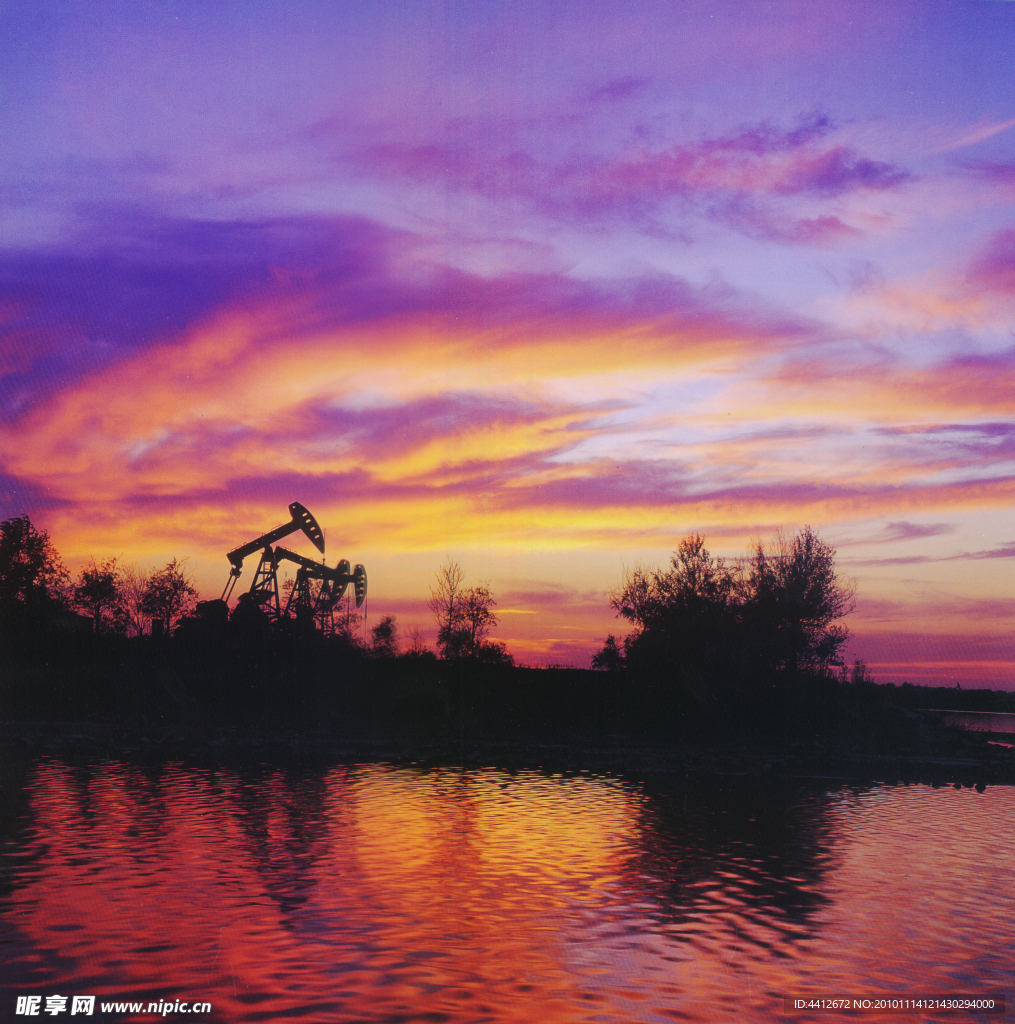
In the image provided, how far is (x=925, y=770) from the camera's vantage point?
168 ft

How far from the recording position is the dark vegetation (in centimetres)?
5962

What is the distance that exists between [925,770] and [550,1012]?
4546cm

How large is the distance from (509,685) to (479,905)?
148 ft

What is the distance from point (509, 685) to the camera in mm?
62812

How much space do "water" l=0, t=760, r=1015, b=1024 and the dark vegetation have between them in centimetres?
2653

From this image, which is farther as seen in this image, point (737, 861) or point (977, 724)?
point (977, 724)

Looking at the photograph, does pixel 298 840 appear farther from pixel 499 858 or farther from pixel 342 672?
pixel 342 672

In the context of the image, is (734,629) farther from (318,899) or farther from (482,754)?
(318,899)

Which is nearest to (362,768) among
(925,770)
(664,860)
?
(664,860)

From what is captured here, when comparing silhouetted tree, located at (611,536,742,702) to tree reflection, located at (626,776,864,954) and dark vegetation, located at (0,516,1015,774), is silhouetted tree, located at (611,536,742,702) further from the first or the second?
tree reflection, located at (626,776,864,954)

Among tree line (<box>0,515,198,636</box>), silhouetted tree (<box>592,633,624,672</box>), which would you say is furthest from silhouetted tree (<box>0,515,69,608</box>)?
silhouetted tree (<box>592,633,624,672</box>)

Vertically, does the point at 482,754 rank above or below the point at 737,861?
below

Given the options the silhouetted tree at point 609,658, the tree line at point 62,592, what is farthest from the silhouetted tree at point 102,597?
the silhouetted tree at point 609,658

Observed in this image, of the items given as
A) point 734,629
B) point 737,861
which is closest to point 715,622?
point 734,629
